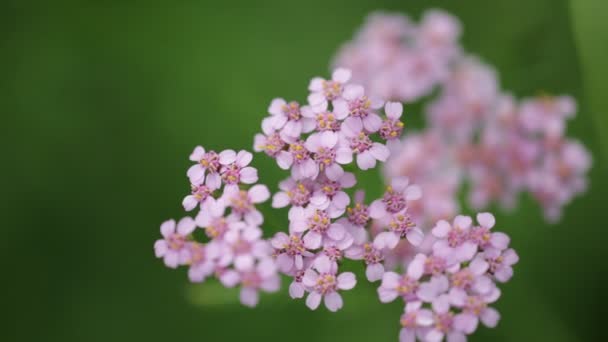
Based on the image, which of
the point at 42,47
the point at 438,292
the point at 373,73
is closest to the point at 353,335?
the point at 373,73

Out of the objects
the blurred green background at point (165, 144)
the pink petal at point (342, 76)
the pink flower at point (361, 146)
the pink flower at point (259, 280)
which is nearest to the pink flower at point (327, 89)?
the pink petal at point (342, 76)

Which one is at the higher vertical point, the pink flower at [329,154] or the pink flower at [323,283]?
the pink flower at [329,154]

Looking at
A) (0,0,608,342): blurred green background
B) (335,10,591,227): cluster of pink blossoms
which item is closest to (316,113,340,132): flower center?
(335,10,591,227): cluster of pink blossoms

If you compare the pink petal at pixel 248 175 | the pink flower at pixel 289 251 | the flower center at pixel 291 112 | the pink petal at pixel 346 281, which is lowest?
the pink petal at pixel 346 281

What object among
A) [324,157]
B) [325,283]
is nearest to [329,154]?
[324,157]

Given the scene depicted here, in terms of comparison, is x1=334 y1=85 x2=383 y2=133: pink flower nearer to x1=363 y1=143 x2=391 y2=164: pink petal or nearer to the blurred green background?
x1=363 y1=143 x2=391 y2=164: pink petal

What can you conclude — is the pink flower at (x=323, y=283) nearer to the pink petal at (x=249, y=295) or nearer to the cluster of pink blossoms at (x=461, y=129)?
the pink petal at (x=249, y=295)
